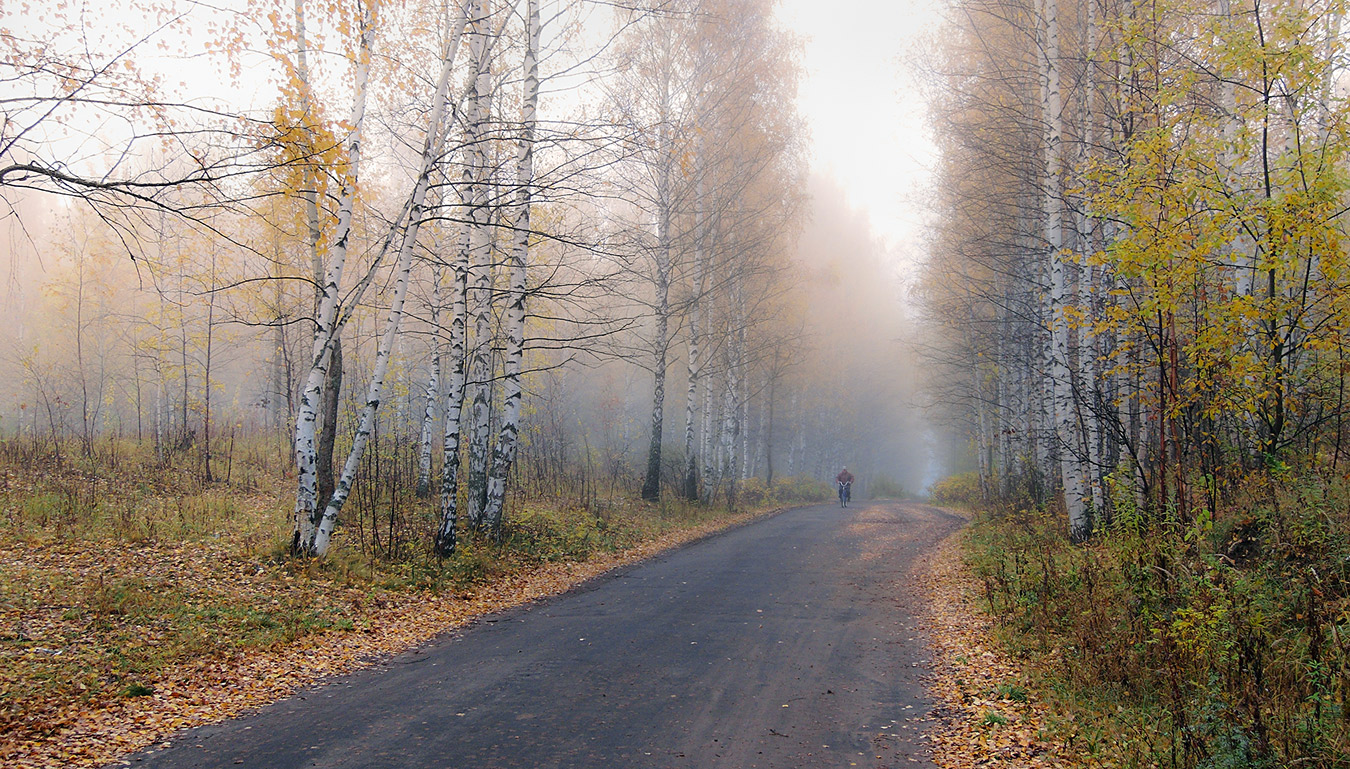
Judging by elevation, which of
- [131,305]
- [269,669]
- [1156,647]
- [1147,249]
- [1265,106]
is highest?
[131,305]

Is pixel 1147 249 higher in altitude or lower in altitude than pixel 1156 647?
higher

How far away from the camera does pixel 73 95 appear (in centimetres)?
459

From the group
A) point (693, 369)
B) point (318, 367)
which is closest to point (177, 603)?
point (318, 367)

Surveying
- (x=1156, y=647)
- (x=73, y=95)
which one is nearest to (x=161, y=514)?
(x=73, y=95)

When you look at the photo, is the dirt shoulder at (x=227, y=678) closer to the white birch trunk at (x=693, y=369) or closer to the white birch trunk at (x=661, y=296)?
the white birch trunk at (x=661, y=296)

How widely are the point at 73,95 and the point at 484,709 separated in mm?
4919

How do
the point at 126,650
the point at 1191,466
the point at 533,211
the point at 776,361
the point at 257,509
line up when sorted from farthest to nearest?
the point at 776,361
the point at 533,211
the point at 257,509
the point at 1191,466
the point at 126,650

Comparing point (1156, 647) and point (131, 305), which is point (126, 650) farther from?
point (131, 305)

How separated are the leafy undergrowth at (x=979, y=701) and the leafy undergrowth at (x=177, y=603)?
4.79m

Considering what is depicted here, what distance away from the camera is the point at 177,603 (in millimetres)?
6508

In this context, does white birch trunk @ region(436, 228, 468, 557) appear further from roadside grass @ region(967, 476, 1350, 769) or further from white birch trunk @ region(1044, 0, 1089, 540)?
white birch trunk @ region(1044, 0, 1089, 540)

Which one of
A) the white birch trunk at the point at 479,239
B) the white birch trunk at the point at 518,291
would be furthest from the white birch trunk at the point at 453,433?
the white birch trunk at the point at 518,291

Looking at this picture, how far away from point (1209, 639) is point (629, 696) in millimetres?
3954

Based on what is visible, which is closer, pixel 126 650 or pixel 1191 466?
pixel 126 650
